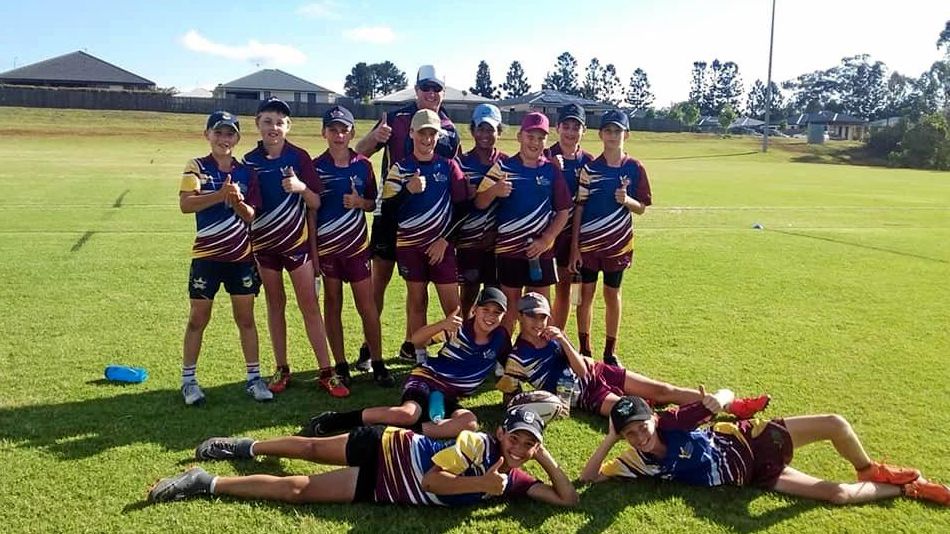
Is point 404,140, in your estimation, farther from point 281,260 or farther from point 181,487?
point 181,487

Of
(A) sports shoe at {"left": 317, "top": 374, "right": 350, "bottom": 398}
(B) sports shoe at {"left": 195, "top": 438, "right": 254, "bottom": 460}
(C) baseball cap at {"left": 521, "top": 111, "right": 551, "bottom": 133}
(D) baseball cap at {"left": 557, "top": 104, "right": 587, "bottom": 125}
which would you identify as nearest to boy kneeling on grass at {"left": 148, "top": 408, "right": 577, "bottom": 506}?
(B) sports shoe at {"left": 195, "top": 438, "right": 254, "bottom": 460}

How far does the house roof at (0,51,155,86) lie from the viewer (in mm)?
66625

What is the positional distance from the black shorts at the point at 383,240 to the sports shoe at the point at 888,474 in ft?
12.6

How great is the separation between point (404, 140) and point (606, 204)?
1800 millimetres

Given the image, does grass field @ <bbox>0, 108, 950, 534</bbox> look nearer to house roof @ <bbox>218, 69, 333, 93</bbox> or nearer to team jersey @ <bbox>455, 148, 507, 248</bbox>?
team jersey @ <bbox>455, 148, 507, 248</bbox>

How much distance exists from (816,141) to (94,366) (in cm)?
6974

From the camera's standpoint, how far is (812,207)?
66.7 feet

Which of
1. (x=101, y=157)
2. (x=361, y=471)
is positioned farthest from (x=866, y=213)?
(x=101, y=157)

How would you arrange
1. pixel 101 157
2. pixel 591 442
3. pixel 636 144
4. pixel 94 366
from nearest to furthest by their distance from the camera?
1. pixel 591 442
2. pixel 94 366
3. pixel 101 157
4. pixel 636 144

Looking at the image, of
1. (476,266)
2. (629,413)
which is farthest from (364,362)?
(629,413)

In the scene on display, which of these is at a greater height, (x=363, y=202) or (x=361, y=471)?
(x=363, y=202)

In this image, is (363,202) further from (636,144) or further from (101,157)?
(636,144)

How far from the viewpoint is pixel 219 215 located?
204 inches

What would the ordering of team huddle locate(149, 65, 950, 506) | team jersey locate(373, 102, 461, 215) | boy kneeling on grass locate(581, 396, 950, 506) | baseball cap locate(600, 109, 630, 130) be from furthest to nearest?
1. team jersey locate(373, 102, 461, 215)
2. baseball cap locate(600, 109, 630, 130)
3. boy kneeling on grass locate(581, 396, 950, 506)
4. team huddle locate(149, 65, 950, 506)
